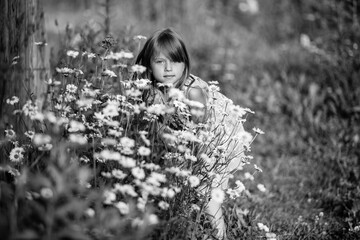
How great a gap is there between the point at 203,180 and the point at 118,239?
0.93 metres

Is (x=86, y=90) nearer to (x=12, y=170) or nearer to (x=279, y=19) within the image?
(x=12, y=170)

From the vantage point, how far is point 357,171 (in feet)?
10.9

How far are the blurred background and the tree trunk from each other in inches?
6.5

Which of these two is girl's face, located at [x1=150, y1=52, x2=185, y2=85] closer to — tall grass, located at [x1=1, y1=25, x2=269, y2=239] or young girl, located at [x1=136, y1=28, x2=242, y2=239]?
A: young girl, located at [x1=136, y1=28, x2=242, y2=239]

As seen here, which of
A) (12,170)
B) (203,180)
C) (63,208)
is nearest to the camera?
(63,208)

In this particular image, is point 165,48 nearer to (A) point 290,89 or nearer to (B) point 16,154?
(B) point 16,154

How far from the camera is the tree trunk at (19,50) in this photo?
7.10 ft

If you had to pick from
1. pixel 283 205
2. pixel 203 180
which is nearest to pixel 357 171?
pixel 283 205

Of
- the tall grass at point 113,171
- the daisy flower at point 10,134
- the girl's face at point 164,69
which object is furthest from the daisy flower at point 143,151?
the girl's face at point 164,69

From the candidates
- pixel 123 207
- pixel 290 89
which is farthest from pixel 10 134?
pixel 290 89

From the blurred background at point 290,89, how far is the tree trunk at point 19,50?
6.5 inches

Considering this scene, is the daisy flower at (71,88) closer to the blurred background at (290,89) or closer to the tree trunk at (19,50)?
the tree trunk at (19,50)

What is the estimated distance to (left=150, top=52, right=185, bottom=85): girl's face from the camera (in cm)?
254

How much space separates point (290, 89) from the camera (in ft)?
15.3
